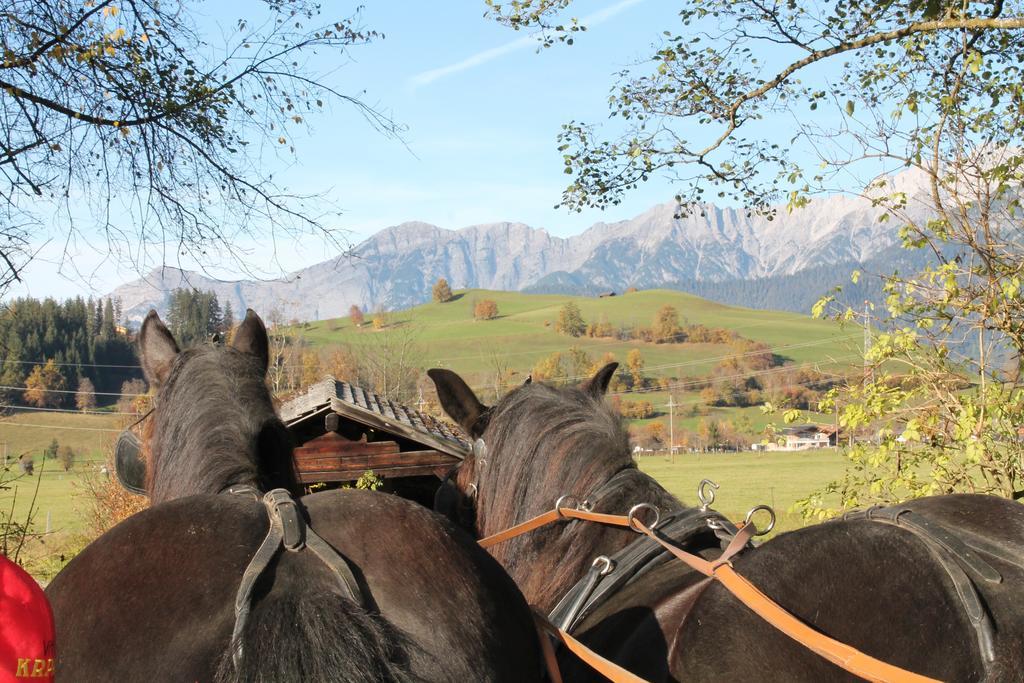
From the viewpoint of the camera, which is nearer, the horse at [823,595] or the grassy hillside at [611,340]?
the horse at [823,595]

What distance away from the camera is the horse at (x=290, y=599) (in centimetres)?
144

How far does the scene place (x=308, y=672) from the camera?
1.40 metres

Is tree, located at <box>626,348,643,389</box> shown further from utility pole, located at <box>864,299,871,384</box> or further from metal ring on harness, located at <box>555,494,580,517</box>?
metal ring on harness, located at <box>555,494,580,517</box>

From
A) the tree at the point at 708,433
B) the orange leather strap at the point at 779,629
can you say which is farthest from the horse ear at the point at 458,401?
the tree at the point at 708,433

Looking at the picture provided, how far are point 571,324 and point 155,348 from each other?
98.5m

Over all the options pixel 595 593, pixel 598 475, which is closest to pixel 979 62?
pixel 598 475

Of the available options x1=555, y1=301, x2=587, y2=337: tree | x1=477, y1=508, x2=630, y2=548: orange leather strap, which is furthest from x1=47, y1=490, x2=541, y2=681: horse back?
x1=555, y1=301, x2=587, y2=337: tree

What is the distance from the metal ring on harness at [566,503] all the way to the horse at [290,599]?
2.80ft

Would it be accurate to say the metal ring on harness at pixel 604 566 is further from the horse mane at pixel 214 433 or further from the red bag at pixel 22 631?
the red bag at pixel 22 631

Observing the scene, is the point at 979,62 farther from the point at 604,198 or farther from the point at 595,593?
the point at 595,593

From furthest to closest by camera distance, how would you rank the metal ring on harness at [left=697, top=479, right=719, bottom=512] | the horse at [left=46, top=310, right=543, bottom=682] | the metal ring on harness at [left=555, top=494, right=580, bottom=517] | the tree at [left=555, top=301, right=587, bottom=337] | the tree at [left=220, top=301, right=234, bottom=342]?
the tree at [left=555, top=301, right=587, bottom=337] → the tree at [left=220, top=301, right=234, bottom=342] → the metal ring on harness at [left=555, top=494, right=580, bottom=517] → the metal ring on harness at [left=697, top=479, right=719, bottom=512] → the horse at [left=46, top=310, right=543, bottom=682]

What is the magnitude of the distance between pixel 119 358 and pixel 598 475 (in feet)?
229

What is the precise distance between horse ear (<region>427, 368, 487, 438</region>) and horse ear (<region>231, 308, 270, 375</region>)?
2.13 ft

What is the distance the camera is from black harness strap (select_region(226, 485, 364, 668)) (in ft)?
4.82
